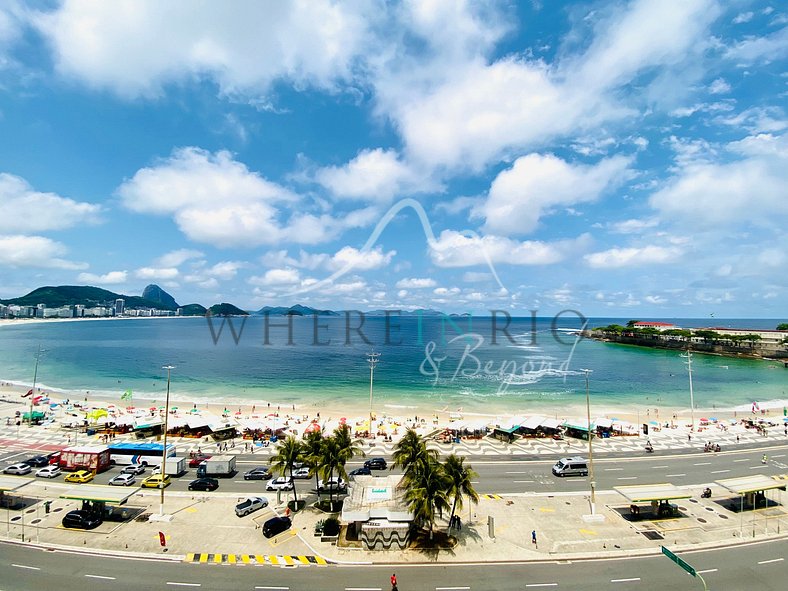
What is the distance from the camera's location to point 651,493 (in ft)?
98.1

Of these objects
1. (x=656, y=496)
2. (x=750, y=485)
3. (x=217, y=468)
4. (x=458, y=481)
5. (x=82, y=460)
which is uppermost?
(x=458, y=481)

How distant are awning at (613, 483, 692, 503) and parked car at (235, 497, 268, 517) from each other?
28.0 metres

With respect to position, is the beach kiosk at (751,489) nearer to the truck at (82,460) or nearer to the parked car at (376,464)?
the parked car at (376,464)

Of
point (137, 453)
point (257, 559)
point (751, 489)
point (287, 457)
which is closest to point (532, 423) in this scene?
point (751, 489)

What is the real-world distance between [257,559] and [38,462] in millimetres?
32611

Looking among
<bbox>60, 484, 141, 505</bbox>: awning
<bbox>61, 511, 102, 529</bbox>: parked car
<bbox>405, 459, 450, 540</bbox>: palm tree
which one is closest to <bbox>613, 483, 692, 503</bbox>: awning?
<bbox>405, 459, 450, 540</bbox>: palm tree

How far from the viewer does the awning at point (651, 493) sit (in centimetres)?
2908

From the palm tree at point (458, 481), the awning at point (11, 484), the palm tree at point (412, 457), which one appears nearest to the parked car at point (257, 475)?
the palm tree at point (412, 457)

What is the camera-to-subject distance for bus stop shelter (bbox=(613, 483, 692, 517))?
95.6 ft

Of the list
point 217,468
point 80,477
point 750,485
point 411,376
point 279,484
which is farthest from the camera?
point 411,376

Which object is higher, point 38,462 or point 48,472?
point 38,462

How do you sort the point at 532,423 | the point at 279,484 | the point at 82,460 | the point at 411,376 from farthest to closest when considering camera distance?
1. the point at 411,376
2. the point at 532,423
3. the point at 82,460
4. the point at 279,484

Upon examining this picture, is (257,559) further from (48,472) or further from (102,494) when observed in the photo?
(48,472)

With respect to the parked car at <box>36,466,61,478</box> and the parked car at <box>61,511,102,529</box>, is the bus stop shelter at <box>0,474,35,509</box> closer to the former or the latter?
the parked car at <box>36,466,61,478</box>
